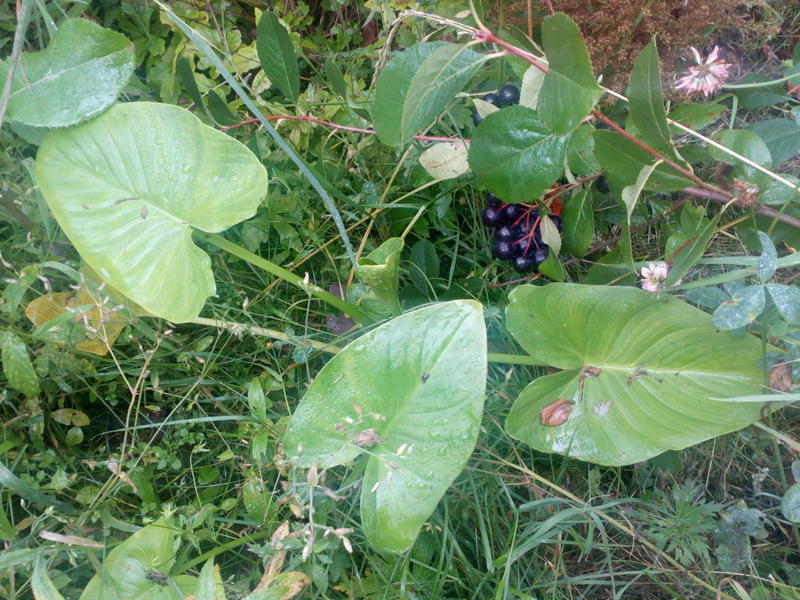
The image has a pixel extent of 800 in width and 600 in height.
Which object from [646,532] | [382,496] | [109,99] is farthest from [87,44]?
[646,532]

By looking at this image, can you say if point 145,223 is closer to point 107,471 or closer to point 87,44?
point 87,44

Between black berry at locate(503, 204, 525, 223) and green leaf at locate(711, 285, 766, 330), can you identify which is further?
black berry at locate(503, 204, 525, 223)

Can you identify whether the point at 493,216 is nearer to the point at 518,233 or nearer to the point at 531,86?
the point at 518,233

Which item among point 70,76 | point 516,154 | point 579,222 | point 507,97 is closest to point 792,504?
point 579,222

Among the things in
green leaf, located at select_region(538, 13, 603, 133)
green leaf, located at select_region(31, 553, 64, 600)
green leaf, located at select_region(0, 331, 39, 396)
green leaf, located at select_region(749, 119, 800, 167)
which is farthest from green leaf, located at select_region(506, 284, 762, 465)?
green leaf, located at select_region(0, 331, 39, 396)

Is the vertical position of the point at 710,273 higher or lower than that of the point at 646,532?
higher

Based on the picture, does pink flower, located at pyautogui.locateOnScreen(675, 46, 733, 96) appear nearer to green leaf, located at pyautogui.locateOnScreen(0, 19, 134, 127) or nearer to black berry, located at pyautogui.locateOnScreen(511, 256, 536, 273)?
black berry, located at pyautogui.locateOnScreen(511, 256, 536, 273)
